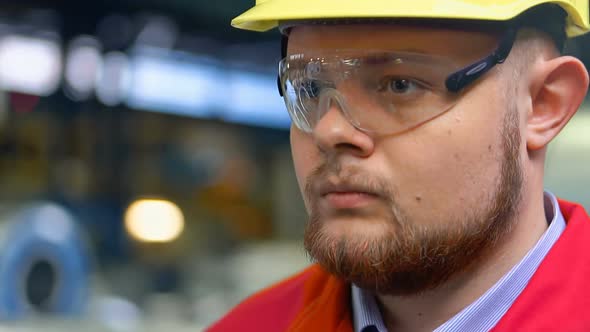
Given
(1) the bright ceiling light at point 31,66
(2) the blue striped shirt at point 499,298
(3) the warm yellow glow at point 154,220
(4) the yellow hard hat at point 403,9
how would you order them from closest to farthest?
(4) the yellow hard hat at point 403,9
(2) the blue striped shirt at point 499,298
(1) the bright ceiling light at point 31,66
(3) the warm yellow glow at point 154,220

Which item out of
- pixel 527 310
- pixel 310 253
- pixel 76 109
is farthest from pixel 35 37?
pixel 527 310

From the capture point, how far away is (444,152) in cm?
157

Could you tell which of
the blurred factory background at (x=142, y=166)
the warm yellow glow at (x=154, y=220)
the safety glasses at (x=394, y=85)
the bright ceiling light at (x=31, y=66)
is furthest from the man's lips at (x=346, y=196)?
the warm yellow glow at (x=154, y=220)

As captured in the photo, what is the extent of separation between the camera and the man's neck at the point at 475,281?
1.66 metres

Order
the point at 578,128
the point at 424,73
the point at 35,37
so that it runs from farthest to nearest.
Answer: the point at 578,128, the point at 35,37, the point at 424,73

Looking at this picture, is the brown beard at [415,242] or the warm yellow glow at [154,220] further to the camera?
the warm yellow glow at [154,220]

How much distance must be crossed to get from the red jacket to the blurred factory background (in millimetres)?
2374

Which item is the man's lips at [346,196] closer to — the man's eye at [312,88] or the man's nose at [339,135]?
the man's nose at [339,135]

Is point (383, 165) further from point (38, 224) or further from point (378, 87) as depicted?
point (38, 224)

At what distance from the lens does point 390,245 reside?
1585 millimetres

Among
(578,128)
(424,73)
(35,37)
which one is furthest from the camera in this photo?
(578,128)

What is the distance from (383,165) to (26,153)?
3.07 metres

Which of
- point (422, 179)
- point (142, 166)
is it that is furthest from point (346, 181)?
point (142, 166)

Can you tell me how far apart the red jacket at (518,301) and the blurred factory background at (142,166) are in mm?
2374
